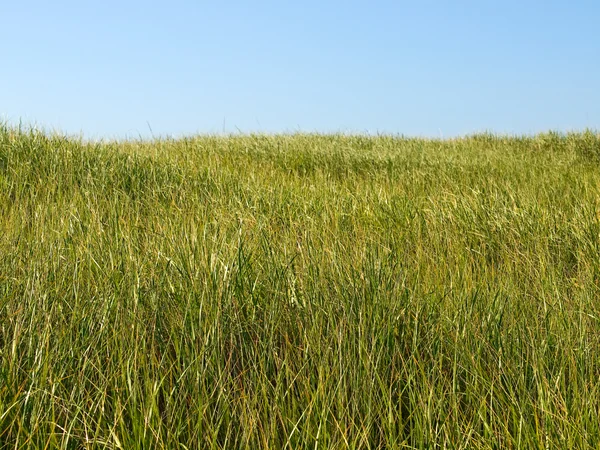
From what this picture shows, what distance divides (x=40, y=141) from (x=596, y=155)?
769cm

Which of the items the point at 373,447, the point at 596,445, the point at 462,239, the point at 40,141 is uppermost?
the point at 40,141

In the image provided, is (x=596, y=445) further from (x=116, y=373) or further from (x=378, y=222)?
(x=378, y=222)

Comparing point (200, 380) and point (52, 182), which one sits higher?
point (52, 182)

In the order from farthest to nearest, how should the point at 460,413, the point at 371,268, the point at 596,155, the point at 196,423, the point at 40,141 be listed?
the point at 596,155 → the point at 40,141 → the point at 371,268 → the point at 460,413 → the point at 196,423

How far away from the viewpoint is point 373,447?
5.28 ft

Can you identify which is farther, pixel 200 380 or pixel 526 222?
pixel 526 222

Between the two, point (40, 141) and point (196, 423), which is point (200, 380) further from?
point (40, 141)

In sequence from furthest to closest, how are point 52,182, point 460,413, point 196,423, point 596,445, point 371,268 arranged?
point 52,182, point 371,268, point 460,413, point 196,423, point 596,445

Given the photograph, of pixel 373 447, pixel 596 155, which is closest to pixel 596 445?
pixel 373 447

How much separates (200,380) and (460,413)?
0.73 metres

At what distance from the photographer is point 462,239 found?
11.4 feet

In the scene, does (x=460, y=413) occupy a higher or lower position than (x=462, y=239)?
lower

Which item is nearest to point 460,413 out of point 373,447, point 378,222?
point 373,447

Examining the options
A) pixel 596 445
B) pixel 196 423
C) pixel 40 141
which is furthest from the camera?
pixel 40 141
